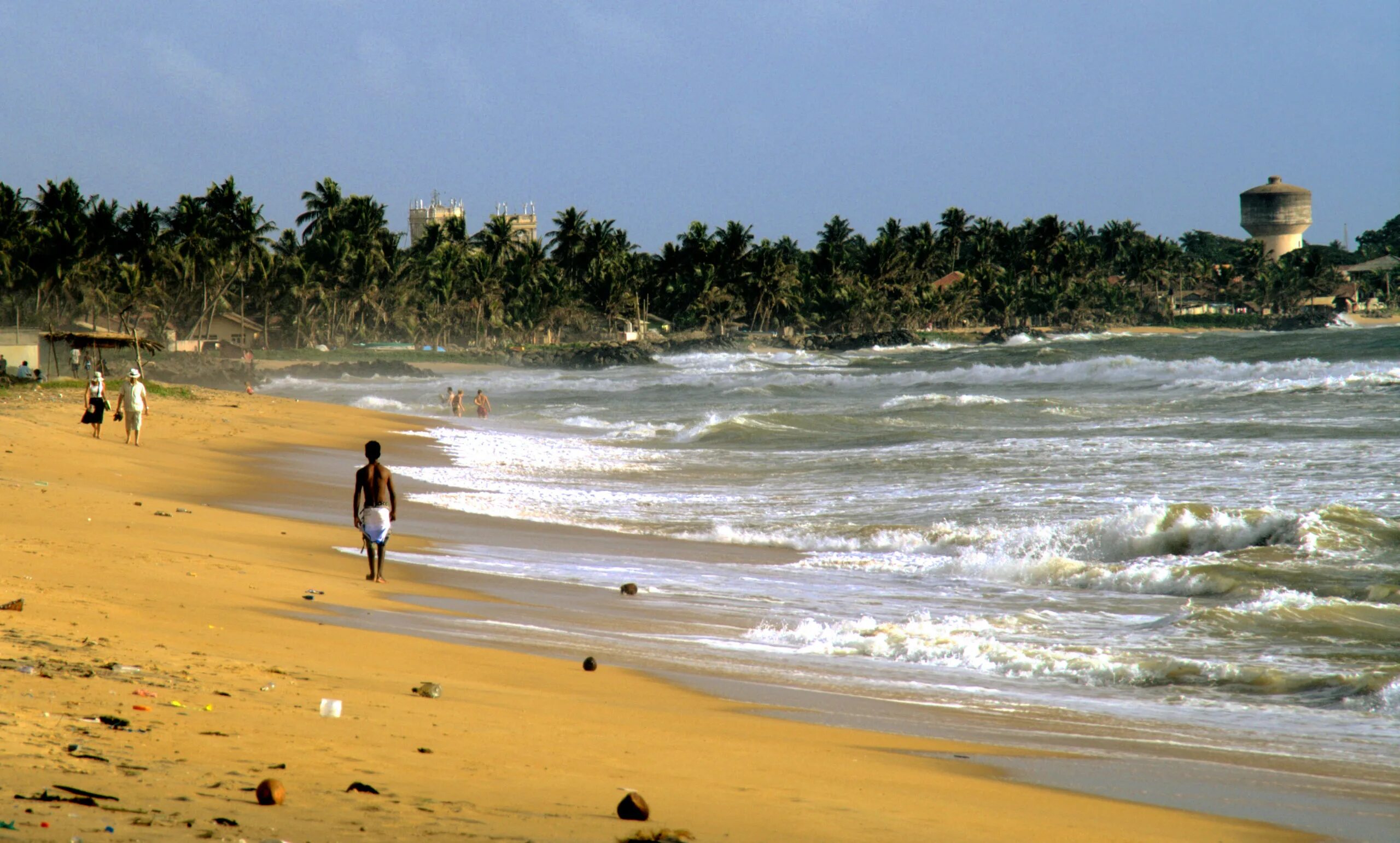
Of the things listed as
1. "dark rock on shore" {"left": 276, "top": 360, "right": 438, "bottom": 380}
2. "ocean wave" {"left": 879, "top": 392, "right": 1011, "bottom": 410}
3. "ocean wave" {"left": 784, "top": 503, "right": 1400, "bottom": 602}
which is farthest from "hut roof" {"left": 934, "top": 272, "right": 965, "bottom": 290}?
"ocean wave" {"left": 784, "top": 503, "right": 1400, "bottom": 602}

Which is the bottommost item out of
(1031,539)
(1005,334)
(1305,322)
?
(1031,539)

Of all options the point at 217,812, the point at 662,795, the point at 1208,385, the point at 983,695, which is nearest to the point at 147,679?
the point at 217,812

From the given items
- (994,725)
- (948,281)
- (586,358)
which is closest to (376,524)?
(994,725)

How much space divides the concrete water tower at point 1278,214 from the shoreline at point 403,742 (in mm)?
158899

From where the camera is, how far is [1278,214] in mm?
149500

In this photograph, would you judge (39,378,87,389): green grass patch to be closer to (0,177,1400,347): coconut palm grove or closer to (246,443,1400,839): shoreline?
(246,443,1400,839): shoreline

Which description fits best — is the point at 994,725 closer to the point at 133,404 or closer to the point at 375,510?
the point at 375,510

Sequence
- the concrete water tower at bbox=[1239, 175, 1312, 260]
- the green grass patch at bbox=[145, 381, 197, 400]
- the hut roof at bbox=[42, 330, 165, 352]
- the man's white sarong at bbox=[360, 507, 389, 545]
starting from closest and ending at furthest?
the man's white sarong at bbox=[360, 507, 389, 545] < the green grass patch at bbox=[145, 381, 197, 400] < the hut roof at bbox=[42, 330, 165, 352] < the concrete water tower at bbox=[1239, 175, 1312, 260]

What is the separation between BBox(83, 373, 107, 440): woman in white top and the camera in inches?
711

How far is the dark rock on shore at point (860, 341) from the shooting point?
3809 inches

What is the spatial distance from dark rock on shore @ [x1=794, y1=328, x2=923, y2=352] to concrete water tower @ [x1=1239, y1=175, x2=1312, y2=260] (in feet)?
238

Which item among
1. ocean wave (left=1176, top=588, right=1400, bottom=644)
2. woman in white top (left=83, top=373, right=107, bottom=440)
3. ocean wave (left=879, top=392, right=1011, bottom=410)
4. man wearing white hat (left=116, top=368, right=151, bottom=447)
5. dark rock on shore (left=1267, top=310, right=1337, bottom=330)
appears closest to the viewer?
ocean wave (left=1176, top=588, right=1400, bottom=644)

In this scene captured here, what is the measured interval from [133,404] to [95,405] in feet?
2.45

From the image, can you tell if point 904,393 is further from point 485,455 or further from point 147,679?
point 147,679
